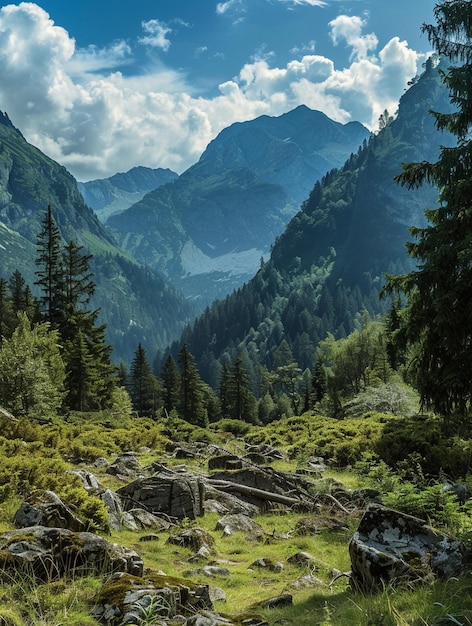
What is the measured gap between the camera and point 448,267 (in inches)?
509

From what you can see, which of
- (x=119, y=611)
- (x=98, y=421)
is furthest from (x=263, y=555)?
(x=98, y=421)

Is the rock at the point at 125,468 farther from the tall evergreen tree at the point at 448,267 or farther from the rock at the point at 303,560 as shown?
the tall evergreen tree at the point at 448,267

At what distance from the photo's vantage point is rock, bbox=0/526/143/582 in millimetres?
5934

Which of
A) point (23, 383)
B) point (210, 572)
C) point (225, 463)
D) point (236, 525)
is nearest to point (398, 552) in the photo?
point (210, 572)

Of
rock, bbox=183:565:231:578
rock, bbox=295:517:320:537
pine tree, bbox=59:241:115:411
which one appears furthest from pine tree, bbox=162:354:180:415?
rock, bbox=183:565:231:578

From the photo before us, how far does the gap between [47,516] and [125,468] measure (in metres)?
8.56

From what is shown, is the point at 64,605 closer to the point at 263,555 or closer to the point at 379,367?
the point at 263,555

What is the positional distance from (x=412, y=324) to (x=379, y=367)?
52.8 metres

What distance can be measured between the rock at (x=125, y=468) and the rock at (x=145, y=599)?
32.3ft

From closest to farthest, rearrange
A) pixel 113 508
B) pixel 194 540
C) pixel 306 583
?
1. pixel 306 583
2. pixel 194 540
3. pixel 113 508

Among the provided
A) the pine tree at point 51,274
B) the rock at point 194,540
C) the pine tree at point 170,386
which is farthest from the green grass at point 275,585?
the pine tree at point 170,386

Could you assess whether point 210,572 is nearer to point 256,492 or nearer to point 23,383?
point 256,492

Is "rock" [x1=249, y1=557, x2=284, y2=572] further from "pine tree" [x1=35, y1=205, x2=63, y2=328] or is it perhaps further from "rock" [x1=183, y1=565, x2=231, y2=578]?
"pine tree" [x1=35, y1=205, x2=63, y2=328]

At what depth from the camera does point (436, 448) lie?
17.8m
